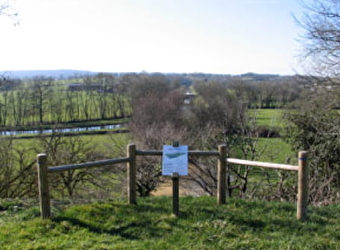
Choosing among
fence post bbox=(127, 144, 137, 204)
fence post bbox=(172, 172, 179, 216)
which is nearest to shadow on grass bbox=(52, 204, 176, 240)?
fence post bbox=(172, 172, 179, 216)

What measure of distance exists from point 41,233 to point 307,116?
1413 centimetres

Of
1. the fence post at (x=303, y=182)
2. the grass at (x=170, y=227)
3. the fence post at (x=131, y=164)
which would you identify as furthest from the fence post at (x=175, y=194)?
the fence post at (x=303, y=182)

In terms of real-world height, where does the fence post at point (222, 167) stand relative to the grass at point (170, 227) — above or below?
above

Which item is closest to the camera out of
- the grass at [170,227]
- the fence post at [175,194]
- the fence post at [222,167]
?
the grass at [170,227]

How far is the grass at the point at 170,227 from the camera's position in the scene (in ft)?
16.6

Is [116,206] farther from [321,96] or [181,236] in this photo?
[321,96]

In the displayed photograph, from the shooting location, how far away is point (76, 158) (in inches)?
770

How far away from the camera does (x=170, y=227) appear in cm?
572

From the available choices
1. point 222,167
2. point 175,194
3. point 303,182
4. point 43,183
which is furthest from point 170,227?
point 303,182

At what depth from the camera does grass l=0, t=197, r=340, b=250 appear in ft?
16.6

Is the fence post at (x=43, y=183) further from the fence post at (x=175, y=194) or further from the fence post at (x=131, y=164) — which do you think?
the fence post at (x=175, y=194)

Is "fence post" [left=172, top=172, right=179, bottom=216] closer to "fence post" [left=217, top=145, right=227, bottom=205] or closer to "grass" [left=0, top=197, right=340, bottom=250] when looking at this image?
"grass" [left=0, top=197, right=340, bottom=250]

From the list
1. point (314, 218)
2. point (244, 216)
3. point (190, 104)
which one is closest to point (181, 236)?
point (244, 216)

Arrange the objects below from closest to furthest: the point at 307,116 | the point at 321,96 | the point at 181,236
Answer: the point at 181,236 < the point at 321,96 < the point at 307,116
